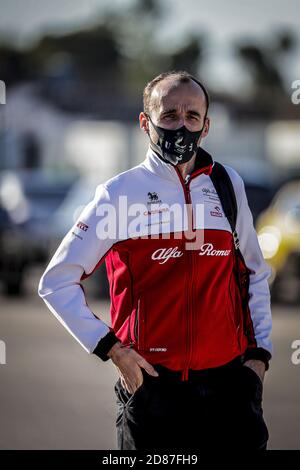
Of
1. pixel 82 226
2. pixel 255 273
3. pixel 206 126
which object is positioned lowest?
pixel 255 273

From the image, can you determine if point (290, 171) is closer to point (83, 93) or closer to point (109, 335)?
point (83, 93)

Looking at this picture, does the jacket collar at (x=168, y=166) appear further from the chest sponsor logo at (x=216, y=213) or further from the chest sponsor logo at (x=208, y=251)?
the chest sponsor logo at (x=208, y=251)

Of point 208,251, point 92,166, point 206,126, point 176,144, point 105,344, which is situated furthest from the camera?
point 92,166

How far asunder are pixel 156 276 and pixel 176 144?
22.1 inches

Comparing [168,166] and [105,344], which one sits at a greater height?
[168,166]

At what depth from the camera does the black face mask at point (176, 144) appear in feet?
14.8

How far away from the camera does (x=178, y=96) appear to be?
176 inches

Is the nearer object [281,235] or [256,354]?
[256,354]

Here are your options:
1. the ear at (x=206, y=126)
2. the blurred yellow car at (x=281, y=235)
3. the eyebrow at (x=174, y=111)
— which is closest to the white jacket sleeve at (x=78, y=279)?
the eyebrow at (x=174, y=111)

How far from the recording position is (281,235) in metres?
17.3

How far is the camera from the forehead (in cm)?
448

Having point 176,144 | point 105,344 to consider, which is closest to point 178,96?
point 176,144

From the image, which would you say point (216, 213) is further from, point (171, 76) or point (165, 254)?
point (171, 76)

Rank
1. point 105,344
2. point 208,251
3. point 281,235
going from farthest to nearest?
point 281,235
point 208,251
point 105,344
